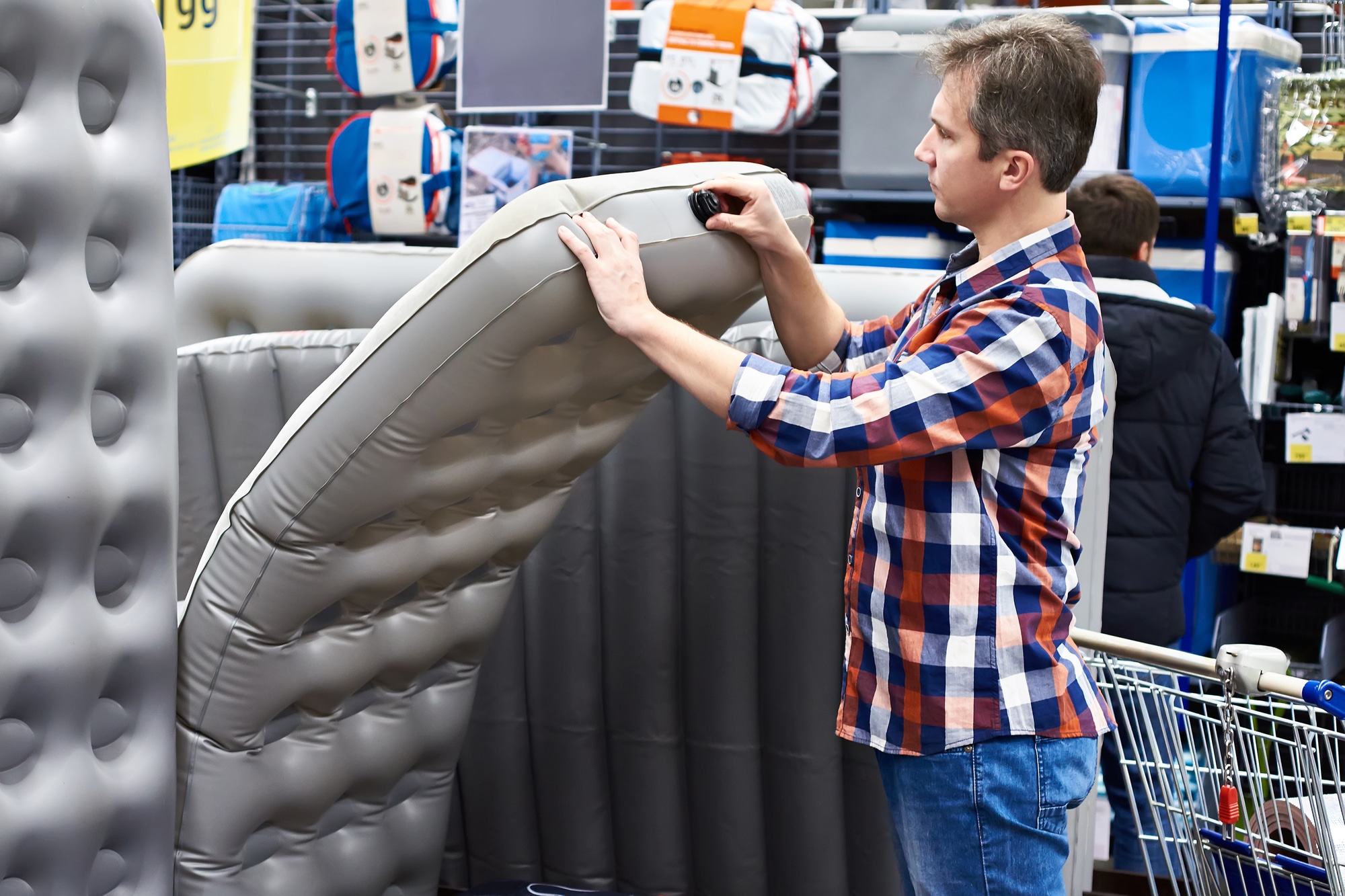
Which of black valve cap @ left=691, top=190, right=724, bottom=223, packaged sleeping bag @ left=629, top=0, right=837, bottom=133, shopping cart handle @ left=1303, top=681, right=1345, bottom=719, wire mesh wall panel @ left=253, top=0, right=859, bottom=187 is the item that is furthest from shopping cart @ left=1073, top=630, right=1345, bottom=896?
wire mesh wall panel @ left=253, top=0, right=859, bottom=187

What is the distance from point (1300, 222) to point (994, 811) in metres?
2.50

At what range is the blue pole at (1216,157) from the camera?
3.08m

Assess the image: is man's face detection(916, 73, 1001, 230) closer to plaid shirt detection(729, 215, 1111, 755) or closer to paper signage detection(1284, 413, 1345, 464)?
plaid shirt detection(729, 215, 1111, 755)

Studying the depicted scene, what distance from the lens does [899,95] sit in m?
3.66

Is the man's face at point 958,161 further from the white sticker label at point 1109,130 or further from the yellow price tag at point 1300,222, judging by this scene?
the white sticker label at point 1109,130

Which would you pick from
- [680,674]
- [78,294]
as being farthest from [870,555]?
[78,294]

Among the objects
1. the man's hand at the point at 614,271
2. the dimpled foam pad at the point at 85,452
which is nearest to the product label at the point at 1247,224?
the man's hand at the point at 614,271

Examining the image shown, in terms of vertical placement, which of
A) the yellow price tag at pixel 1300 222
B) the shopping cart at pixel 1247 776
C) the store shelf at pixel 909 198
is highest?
the store shelf at pixel 909 198

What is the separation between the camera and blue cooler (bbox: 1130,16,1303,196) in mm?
3375

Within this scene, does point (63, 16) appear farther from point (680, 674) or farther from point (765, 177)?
point (680, 674)

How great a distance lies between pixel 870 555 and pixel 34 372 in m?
0.82

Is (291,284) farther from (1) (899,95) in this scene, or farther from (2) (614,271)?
(1) (899,95)

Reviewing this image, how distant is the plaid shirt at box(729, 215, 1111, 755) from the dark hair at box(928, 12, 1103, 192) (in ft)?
0.28

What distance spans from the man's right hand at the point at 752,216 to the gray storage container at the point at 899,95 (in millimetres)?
2458
